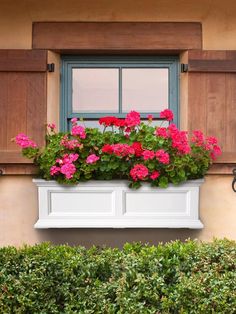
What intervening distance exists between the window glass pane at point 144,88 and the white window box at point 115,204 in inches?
31.0

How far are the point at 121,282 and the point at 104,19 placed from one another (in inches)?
87.0

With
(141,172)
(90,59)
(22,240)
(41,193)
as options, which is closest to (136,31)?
(90,59)

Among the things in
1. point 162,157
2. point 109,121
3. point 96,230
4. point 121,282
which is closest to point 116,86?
point 109,121

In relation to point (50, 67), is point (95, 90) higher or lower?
lower

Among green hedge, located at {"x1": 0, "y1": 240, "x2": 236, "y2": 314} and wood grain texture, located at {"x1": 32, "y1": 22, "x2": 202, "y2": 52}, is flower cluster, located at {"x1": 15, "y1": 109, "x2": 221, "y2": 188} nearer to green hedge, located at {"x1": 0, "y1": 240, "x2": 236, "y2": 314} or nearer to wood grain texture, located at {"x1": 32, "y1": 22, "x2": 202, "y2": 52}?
wood grain texture, located at {"x1": 32, "y1": 22, "x2": 202, "y2": 52}

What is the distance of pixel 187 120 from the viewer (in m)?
4.70

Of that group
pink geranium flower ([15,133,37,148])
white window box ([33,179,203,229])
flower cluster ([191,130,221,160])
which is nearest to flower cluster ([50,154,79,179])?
white window box ([33,179,203,229])

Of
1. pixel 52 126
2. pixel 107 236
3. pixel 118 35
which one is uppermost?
pixel 118 35

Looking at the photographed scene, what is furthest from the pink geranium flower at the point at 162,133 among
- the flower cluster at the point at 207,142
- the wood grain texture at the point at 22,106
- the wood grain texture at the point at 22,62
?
the wood grain texture at the point at 22,62

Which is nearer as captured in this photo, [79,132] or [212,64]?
[79,132]

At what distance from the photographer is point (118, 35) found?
186 inches

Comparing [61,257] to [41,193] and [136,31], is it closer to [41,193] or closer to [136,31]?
[41,193]

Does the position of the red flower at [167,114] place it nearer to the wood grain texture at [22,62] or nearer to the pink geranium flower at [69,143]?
the pink geranium flower at [69,143]

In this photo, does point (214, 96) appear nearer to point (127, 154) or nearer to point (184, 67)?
point (184, 67)
